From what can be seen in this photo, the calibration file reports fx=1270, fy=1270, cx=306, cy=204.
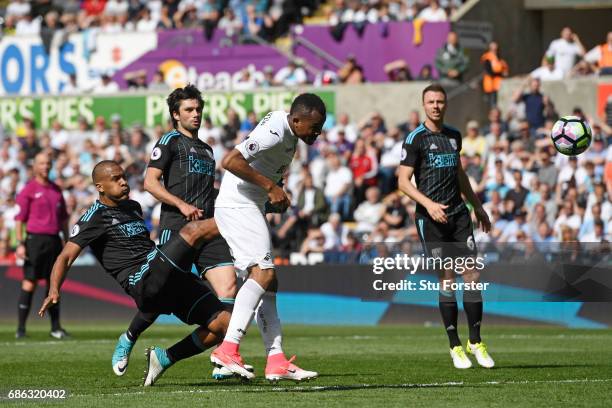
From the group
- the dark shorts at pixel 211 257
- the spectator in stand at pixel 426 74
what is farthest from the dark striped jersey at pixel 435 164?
the spectator in stand at pixel 426 74

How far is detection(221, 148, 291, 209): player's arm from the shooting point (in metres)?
9.34

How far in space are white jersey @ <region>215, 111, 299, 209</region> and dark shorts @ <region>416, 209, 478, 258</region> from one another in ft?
8.30

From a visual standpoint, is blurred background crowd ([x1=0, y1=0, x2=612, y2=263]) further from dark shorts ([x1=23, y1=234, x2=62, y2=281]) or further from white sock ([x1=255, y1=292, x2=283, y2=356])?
white sock ([x1=255, y1=292, x2=283, y2=356])

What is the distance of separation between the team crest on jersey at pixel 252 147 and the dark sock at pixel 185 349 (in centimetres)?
159

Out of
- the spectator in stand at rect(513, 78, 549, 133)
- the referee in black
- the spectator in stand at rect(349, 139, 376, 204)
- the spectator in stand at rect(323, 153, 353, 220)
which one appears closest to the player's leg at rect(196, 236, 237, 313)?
the referee in black

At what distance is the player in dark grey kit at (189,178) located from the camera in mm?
10992

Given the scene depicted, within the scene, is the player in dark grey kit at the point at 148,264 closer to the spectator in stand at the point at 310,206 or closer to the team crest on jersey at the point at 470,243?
the team crest on jersey at the point at 470,243

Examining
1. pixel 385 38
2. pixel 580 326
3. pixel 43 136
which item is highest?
pixel 385 38

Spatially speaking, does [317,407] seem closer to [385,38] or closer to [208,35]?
[385,38]

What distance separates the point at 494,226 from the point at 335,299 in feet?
9.48

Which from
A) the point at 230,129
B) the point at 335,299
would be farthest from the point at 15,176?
the point at 335,299

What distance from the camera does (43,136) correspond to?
92.7 ft

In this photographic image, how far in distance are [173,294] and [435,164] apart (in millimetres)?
3219

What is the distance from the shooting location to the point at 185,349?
10094 mm
